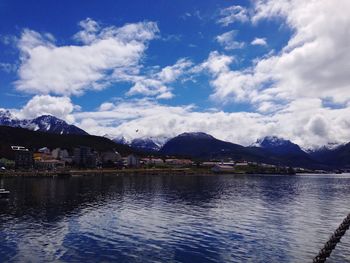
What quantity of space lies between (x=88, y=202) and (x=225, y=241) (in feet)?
171

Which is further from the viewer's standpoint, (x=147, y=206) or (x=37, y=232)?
(x=147, y=206)

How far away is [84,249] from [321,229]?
126 ft

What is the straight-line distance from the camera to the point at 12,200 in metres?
96.8

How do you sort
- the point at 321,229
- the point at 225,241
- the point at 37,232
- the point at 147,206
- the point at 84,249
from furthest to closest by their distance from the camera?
the point at 147,206 < the point at 321,229 < the point at 37,232 < the point at 225,241 < the point at 84,249

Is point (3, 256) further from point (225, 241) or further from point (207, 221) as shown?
point (207, 221)

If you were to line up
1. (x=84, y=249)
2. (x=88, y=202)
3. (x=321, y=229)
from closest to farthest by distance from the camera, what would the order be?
(x=84, y=249), (x=321, y=229), (x=88, y=202)

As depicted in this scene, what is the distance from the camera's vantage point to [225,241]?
169 ft

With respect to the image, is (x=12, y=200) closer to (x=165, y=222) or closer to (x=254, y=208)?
(x=165, y=222)

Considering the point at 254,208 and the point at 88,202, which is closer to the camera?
the point at 254,208

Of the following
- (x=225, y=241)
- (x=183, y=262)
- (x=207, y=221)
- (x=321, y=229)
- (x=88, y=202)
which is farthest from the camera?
(x=88, y=202)

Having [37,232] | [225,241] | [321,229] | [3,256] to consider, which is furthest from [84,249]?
[321,229]

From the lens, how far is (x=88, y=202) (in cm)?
9512

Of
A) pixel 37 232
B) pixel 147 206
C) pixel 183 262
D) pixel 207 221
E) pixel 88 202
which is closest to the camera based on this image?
pixel 183 262

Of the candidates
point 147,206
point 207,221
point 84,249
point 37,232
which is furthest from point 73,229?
point 147,206
